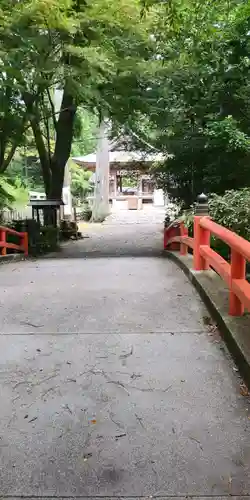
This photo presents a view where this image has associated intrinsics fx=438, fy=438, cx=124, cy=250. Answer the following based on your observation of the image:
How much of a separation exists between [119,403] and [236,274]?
5.01 ft

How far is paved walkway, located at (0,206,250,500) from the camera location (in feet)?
6.24

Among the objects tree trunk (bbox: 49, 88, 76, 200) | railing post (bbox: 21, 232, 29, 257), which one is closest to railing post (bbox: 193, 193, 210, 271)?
railing post (bbox: 21, 232, 29, 257)

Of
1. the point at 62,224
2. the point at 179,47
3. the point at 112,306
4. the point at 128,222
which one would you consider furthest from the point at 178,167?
the point at 128,222

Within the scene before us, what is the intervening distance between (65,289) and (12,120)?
6.98 metres

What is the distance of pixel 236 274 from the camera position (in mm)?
3508

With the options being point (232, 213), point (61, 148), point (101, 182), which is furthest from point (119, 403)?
point (101, 182)

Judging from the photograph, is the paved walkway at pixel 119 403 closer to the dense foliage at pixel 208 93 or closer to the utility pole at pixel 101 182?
the dense foliage at pixel 208 93

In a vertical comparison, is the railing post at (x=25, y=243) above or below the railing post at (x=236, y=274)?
below

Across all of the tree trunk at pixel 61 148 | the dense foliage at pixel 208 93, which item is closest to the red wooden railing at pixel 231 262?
→ the dense foliage at pixel 208 93

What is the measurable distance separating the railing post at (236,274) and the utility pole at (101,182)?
19208 millimetres

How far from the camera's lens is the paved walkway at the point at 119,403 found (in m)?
1.90

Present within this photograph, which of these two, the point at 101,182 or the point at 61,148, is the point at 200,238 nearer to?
the point at 61,148

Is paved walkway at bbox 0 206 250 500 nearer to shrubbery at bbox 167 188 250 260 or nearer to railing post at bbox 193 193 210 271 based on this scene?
railing post at bbox 193 193 210 271

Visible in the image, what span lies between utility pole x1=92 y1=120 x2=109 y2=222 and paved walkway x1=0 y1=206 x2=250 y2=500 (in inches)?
717
